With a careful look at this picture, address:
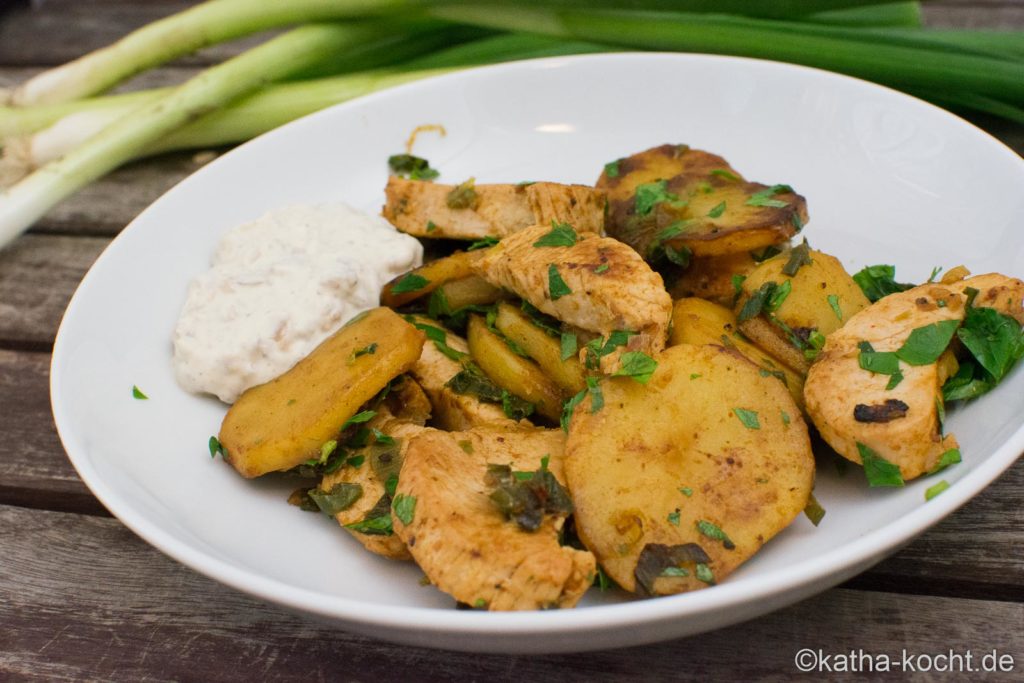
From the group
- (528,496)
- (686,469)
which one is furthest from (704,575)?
(528,496)

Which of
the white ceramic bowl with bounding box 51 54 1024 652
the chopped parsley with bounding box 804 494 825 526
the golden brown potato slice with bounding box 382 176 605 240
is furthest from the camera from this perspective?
the golden brown potato slice with bounding box 382 176 605 240

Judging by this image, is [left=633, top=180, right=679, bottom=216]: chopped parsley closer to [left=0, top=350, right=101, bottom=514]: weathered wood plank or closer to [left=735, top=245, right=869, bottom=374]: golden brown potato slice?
[left=735, top=245, right=869, bottom=374]: golden brown potato slice

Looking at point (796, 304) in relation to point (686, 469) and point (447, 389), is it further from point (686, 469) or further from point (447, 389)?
point (447, 389)

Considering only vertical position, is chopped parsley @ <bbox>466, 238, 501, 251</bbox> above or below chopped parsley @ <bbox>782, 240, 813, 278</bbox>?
below

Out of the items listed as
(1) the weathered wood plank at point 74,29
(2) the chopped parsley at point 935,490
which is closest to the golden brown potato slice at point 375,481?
(2) the chopped parsley at point 935,490

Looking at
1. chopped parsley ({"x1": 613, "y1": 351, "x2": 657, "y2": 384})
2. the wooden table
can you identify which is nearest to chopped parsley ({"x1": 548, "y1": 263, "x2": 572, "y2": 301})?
chopped parsley ({"x1": 613, "y1": 351, "x2": 657, "y2": 384})

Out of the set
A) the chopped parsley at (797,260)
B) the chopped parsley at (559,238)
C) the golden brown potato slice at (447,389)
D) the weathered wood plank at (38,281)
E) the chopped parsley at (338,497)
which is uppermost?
the chopped parsley at (559,238)

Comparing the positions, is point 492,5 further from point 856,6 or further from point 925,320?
point 925,320

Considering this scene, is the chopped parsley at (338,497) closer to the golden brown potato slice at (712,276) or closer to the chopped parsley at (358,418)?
the chopped parsley at (358,418)
